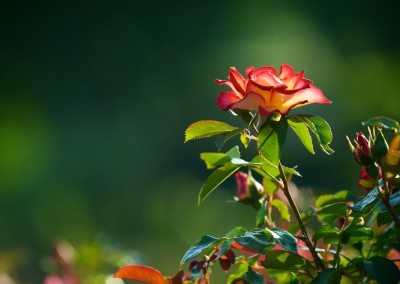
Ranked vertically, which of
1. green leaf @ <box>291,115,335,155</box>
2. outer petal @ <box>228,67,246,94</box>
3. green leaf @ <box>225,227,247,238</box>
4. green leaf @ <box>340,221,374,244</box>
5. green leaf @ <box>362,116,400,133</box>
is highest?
outer petal @ <box>228,67,246,94</box>

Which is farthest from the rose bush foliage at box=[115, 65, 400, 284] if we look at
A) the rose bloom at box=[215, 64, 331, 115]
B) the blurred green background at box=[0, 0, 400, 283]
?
the blurred green background at box=[0, 0, 400, 283]

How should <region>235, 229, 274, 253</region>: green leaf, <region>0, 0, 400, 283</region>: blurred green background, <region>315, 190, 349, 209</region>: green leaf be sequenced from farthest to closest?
<region>0, 0, 400, 283</region>: blurred green background → <region>315, 190, 349, 209</region>: green leaf → <region>235, 229, 274, 253</region>: green leaf

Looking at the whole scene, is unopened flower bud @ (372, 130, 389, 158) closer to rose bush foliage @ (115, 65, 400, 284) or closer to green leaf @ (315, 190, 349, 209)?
rose bush foliage @ (115, 65, 400, 284)

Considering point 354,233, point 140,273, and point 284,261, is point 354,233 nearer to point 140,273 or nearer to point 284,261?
point 284,261

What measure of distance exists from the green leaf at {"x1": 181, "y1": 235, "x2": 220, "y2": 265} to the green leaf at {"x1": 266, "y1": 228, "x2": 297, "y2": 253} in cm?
4

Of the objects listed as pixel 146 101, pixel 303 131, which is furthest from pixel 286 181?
pixel 146 101

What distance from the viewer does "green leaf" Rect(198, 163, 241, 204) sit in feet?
1.64

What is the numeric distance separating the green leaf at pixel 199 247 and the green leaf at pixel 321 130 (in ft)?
0.32

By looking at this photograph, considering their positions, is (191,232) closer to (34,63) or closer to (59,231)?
(59,231)

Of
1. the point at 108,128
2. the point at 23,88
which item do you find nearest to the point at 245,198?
the point at 108,128

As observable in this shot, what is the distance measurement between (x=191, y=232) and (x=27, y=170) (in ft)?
3.49

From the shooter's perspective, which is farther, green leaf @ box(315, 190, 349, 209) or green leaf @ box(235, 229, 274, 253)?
green leaf @ box(315, 190, 349, 209)

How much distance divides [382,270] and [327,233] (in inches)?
2.3

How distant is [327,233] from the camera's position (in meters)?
0.50
